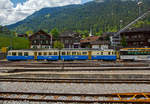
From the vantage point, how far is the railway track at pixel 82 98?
8.35 meters

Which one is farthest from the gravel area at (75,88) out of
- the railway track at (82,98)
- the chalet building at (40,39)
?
the chalet building at (40,39)

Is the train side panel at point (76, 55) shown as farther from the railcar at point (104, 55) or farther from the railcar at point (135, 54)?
the railcar at point (135, 54)

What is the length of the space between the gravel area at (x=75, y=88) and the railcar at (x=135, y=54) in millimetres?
17013

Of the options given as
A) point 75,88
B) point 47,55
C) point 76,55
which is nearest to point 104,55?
point 76,55

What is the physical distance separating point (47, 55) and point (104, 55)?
43.0ft

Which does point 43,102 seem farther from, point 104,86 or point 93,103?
point 104,86

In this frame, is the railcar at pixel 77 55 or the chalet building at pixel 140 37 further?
the chalet building at pixel 140 37

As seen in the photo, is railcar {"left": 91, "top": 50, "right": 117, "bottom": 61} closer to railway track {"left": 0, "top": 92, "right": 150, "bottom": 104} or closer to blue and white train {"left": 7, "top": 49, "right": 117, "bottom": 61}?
blue and white train {"left": 7, "top": 49, "right": 117, "bottom": 61}

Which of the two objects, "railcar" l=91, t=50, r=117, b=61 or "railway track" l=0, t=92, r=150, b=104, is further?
"railcar" l=91, t=50, r=117, b=61

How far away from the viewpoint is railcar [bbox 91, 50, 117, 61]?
95.8ft

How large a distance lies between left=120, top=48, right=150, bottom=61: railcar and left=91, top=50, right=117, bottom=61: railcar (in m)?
1.72

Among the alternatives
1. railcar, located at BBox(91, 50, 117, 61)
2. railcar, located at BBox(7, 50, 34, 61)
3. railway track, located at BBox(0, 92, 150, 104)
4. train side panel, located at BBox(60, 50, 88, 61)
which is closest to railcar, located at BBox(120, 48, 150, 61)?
railcar, located at BBox(91, 50, 117, 61)

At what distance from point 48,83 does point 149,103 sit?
868 cm

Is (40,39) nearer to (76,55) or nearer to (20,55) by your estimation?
(20,55)
